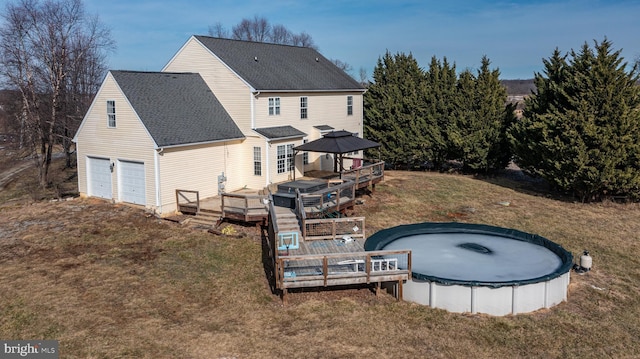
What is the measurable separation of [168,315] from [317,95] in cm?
1866

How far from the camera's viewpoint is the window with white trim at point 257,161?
24.2 metres

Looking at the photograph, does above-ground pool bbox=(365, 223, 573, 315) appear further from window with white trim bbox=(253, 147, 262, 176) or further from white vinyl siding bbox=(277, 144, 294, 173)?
window with white trim bbox=(253, 147, 262, 176)

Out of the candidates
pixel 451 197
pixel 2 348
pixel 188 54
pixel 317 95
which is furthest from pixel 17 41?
pixel 451 197

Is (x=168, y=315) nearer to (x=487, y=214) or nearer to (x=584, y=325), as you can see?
(x=584, y=325)

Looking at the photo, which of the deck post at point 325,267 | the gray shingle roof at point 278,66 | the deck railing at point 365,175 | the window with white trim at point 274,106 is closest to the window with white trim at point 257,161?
the window with white trim at point 274,106

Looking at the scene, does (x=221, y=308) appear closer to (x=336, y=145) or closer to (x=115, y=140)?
(x=336, y=145)

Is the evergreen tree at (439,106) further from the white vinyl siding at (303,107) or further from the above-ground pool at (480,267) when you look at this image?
the above-ground pool at (480,267)

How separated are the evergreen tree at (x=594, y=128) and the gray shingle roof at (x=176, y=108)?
1690 cm

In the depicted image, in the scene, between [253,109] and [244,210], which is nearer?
[244,210]

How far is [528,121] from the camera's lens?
2798 centimetres

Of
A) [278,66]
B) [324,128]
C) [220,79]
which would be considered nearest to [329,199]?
[324,128]

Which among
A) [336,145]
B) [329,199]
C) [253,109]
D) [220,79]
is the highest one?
[220,79]

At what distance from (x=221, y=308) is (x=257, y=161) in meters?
12.0

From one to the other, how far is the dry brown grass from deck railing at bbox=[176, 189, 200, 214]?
1.25 metres
